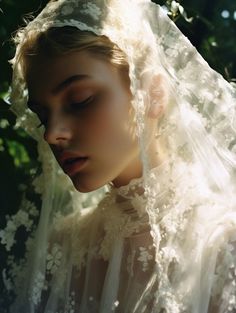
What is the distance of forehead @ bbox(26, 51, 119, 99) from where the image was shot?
60.4 inches

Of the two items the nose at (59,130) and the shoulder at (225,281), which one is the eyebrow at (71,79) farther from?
the shoulder at (225,281)

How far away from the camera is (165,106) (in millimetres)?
1581

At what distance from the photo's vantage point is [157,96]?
1583 millimetres

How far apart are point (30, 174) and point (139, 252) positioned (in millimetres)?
687

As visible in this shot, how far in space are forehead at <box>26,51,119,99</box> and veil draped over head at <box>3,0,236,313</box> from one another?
65mm

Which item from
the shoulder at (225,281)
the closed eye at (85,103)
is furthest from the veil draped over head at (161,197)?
the closed eye at (85,103)

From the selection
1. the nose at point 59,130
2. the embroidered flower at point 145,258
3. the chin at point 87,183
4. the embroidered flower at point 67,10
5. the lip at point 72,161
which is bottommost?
the embroidered flower at point 145,258

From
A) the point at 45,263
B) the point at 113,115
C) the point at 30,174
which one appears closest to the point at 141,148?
the point at 113,115

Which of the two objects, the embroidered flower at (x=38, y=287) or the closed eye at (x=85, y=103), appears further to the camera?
the embroidered flower at (x=38, y=287)

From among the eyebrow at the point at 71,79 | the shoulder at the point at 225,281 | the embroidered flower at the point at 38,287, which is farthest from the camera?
the embroidered flower at the point at 38,287

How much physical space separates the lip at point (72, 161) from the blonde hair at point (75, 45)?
0.75 feet

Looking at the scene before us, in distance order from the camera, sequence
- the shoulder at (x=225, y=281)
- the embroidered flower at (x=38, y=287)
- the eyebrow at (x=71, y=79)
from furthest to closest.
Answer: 1. the embroidered flower at (x=38, y=287)
2. the eyebrow at (x=71, y=79)
3. the shoulder at (x=225, y=281)

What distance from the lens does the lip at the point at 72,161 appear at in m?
1.55

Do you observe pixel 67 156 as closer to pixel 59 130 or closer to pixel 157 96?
pixel 59 130
